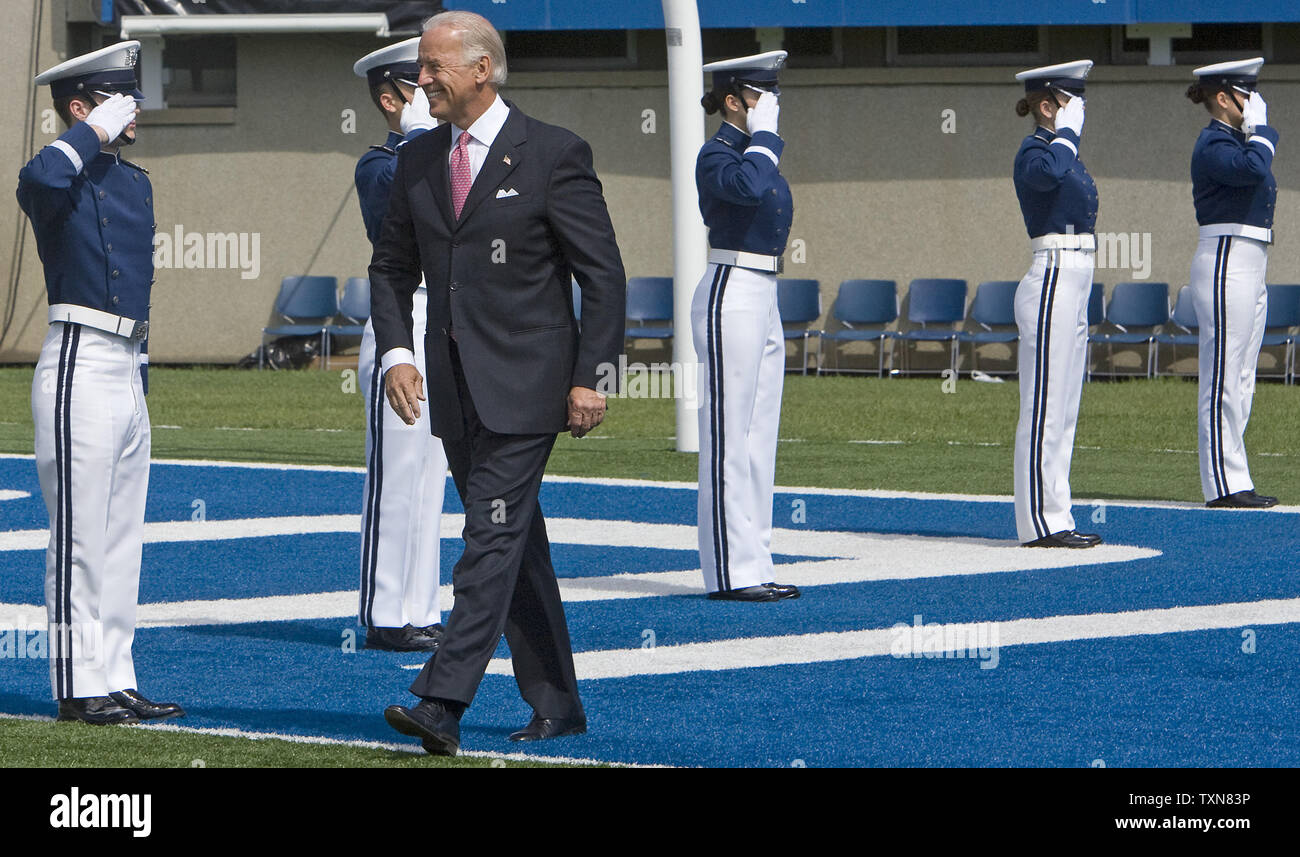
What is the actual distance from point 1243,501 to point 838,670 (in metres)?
5.18

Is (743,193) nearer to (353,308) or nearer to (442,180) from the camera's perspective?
(442,180)

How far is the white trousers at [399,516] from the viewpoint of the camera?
762cm

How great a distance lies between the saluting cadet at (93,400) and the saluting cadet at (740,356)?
9.57ft

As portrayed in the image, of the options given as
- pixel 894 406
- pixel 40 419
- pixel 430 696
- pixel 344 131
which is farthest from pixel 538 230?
pixel 344 131

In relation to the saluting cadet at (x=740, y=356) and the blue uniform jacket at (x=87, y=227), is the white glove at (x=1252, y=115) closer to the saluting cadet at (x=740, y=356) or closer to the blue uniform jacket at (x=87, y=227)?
the saluting cadet at (x=740, y=356)

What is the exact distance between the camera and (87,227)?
20.3ft

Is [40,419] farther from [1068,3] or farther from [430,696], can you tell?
[1068,3]

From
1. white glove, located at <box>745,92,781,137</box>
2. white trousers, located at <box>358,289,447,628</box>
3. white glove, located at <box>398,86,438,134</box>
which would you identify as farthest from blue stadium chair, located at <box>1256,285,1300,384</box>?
white trousers, located at <box>358,289,447,628</box>

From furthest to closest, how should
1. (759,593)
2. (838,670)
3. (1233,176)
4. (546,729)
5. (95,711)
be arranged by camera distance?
1. (1233,176)
2. (759,593)
3. (838,670)
4. (95,711)
5. (546,729)

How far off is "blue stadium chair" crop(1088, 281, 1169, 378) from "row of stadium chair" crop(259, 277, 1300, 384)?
11 mm

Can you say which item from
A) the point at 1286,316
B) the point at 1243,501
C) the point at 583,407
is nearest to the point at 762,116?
the point at 583,407

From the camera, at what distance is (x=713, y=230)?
28.8 ft

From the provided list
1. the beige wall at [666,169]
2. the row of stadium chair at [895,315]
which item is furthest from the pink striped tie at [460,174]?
the beige wall at [666,169]

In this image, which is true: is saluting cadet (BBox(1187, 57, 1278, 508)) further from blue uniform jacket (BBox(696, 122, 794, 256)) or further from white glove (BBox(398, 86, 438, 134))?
white glove (BBox(398, 86, 438, 134))
